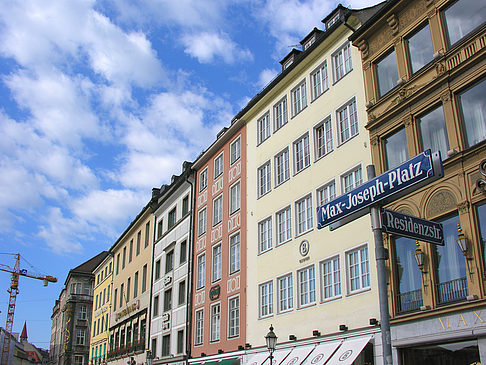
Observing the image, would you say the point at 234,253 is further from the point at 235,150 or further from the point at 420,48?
the point at 420,48

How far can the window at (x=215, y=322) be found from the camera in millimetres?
30484

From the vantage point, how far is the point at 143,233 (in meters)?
48.0

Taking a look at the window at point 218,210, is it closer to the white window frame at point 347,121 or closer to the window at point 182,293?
the window at point 182,293

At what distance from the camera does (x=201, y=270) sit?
3428cm

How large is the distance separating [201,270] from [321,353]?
602 inches

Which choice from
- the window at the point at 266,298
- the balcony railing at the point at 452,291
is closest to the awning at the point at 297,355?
the window at the point at 266,298

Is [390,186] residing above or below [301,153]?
below

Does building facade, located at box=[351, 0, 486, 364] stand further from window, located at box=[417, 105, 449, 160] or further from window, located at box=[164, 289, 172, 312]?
window, located at box=[164, 289, 172, 312]

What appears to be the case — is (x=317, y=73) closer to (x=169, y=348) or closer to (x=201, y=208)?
(x=201, y=208)

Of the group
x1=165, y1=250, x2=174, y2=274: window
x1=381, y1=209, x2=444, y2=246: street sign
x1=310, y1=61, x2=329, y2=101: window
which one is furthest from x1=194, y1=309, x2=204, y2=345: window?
x1=381, y1=209, x2=444, y2=246: street sign

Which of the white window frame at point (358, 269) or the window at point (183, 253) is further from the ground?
the window at point (183, 253)

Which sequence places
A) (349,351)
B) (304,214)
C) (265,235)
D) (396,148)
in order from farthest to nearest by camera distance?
(265,235) < (304,214) < (396,148) < (349,351)

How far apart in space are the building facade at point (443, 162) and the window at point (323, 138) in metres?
3.50

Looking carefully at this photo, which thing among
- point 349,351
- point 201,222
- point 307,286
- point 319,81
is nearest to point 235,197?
point 201,222
